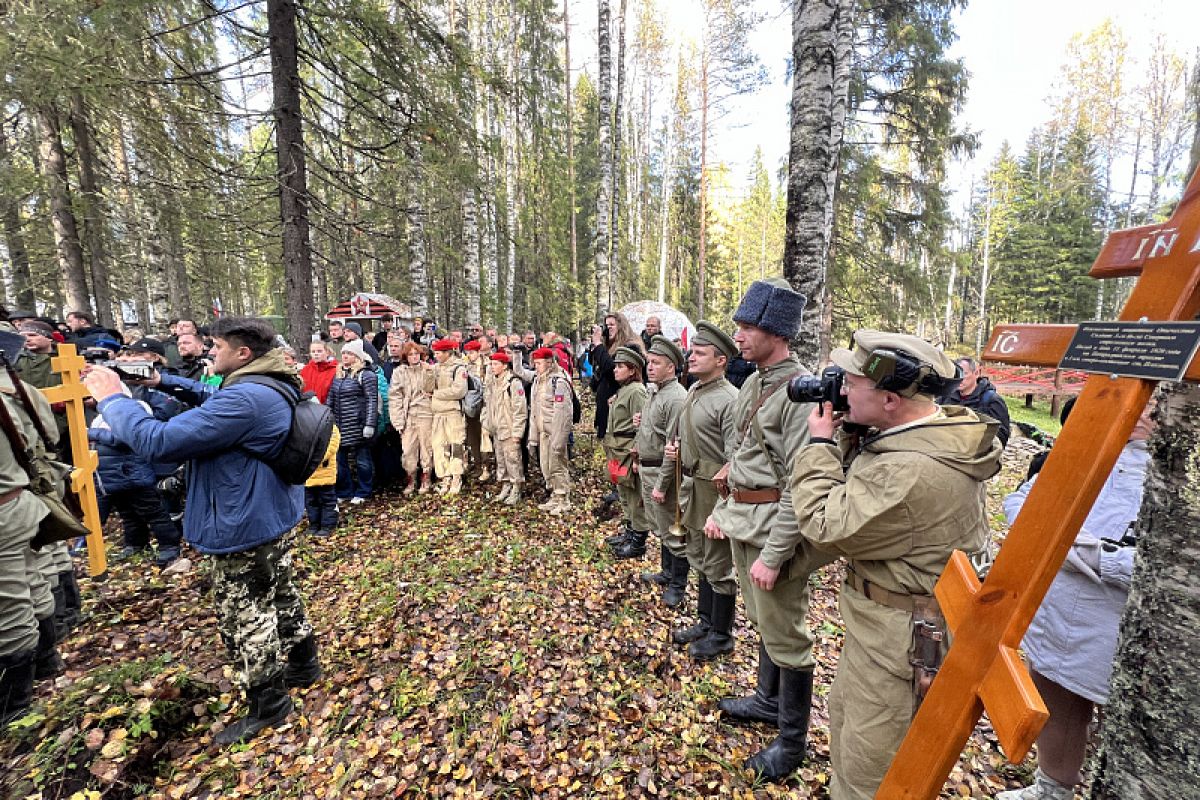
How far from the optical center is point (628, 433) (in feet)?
18.2

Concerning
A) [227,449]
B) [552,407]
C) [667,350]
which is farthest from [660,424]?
[227,449]

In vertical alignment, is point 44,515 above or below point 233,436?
below

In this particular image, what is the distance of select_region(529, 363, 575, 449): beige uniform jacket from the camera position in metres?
6.59

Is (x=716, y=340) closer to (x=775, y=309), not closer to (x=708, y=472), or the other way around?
(x=775, y=309)

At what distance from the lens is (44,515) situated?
2.90 meters

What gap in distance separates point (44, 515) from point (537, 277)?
1881cm

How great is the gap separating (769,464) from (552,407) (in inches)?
173

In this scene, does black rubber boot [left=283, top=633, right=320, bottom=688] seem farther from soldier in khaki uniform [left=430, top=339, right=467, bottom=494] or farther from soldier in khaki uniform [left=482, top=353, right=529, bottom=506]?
soldier in khaki uniform [left=430, top=339, right=467, bottom=494]

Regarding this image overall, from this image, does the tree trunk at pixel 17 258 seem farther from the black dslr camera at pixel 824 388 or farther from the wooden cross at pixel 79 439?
the black dslr camera at pixel 824 388

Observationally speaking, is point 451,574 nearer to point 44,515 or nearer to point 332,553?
point 332,553

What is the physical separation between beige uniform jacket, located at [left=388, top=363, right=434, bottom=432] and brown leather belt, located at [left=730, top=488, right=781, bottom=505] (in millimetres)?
5569

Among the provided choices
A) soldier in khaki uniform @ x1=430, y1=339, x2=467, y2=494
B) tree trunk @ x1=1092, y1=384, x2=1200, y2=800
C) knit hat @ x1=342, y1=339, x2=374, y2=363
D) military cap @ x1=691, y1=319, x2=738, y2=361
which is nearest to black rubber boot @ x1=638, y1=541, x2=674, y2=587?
military cap @ x1=691, y1=319, x2=738, y2=361

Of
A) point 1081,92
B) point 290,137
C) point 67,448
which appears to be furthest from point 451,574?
point 1081,92

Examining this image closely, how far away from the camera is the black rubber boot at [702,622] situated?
393 cm
